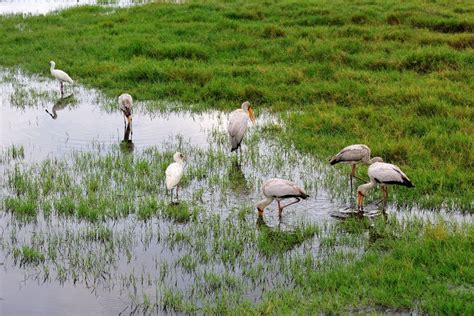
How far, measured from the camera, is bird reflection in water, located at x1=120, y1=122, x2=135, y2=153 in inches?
436

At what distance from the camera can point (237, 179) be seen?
979cm

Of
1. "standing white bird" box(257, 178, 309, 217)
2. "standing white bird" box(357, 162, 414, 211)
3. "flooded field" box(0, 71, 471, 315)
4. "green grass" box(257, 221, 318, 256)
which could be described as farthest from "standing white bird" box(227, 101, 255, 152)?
"green grass" box(257, 221, 318, 256)

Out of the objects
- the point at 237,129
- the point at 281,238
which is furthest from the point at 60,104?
the point at 281,238

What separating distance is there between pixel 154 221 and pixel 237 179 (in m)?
1.87

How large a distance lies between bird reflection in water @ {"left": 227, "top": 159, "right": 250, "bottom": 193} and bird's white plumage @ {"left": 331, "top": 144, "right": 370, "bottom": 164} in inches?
49.6

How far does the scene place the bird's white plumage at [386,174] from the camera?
329 inches

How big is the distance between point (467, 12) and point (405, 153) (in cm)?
959

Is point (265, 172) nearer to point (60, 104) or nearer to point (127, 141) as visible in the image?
point (127, 141)

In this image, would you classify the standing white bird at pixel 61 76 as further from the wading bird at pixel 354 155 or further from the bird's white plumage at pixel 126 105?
the wading bird at pixel 354 155

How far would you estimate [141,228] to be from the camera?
8023 millimetres

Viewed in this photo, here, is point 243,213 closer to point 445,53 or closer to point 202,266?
point 202,266

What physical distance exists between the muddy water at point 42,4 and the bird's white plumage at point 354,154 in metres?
16.3

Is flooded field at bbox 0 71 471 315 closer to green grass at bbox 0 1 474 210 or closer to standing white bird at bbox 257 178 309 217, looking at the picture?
standing white bird at bbox 257 178 309 217

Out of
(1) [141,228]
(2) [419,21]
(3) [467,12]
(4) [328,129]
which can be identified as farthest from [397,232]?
(3) [467,12]
